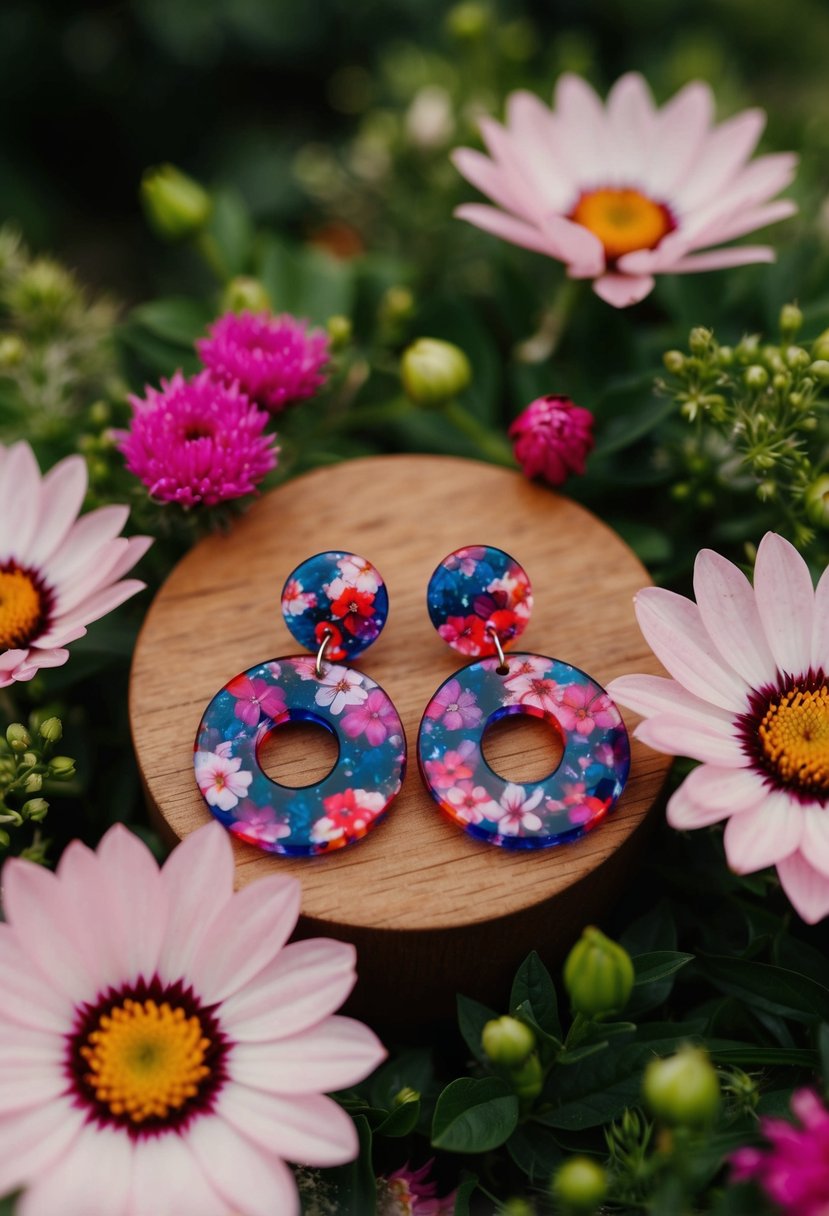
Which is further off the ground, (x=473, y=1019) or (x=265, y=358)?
(x=265, y=358)

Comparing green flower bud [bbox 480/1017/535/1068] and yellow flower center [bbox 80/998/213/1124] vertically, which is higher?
green flower bud [bbox 480/1017/535/1068]

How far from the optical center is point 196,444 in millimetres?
707

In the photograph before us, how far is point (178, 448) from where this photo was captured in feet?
2.31

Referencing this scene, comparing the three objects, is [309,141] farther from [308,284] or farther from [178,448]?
[178,448]

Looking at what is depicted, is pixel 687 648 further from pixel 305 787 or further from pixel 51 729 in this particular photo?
pixel 51 729

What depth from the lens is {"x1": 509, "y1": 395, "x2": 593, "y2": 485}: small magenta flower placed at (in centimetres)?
75

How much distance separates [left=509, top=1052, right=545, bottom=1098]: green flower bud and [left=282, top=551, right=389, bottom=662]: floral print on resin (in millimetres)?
246

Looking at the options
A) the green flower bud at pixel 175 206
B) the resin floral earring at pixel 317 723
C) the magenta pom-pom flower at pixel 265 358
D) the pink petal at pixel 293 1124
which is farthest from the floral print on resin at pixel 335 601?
the green flower bud at pixel 175 206

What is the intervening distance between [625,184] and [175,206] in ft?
1.13

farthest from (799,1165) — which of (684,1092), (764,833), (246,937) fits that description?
(246,937)

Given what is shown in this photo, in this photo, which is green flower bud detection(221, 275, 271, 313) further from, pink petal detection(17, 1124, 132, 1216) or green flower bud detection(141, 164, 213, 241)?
pink petal detection(17, 1124, 132, 1216)

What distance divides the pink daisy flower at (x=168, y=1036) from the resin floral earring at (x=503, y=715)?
11cm

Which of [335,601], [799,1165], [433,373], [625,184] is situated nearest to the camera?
[799,1165]

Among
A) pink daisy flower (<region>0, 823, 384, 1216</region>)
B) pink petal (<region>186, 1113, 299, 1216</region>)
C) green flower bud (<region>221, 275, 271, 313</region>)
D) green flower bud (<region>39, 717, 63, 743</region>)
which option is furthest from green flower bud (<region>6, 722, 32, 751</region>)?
green flower bud (<region>221, 275, 271, 313</region>)
